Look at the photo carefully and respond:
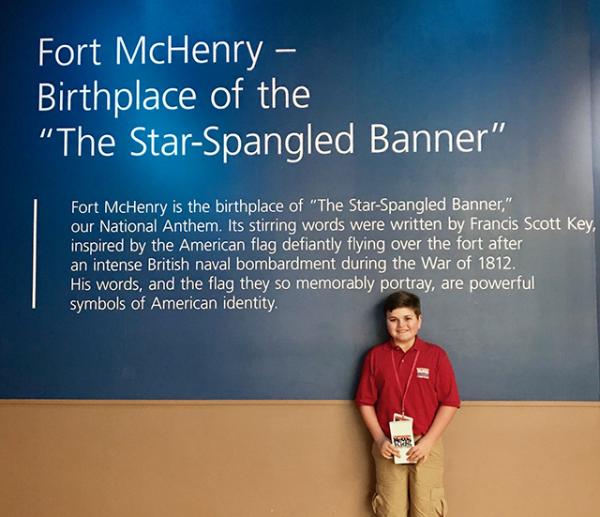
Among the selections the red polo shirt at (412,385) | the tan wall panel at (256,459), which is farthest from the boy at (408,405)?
the tan wall panel at (256,459)

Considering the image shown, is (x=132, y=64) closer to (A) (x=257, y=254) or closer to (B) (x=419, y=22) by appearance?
(A) (x=257, y=254)

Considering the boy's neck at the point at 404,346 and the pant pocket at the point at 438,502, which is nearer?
the pant pocket at the point at 438,502

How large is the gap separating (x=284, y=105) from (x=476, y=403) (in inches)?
75.2

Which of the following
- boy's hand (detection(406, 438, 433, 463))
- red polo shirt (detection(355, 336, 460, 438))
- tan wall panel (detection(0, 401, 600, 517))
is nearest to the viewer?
boy's hand (detection(406, 438, 433, 463))

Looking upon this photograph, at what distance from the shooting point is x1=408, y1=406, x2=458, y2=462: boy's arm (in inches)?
A: 133

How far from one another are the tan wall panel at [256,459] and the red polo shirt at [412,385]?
23 centimetres

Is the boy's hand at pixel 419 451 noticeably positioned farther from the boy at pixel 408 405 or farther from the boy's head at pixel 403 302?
the boy's head at pixel 403 302

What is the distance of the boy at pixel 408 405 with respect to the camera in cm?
345

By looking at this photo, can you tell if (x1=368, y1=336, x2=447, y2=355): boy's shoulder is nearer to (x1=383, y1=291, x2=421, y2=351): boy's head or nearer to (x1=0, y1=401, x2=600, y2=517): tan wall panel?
(x1=383, y1=291, x2=421, y2=351): boy's head

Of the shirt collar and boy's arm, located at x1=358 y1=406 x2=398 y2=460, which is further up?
the shirt collar

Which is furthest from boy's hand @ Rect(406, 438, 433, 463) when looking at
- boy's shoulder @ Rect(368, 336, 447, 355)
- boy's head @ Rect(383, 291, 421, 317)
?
boy's head @ Rect(383, 291, 421, 317)

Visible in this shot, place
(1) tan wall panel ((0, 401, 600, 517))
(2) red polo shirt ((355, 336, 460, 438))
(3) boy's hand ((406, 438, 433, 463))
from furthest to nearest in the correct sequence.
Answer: (1) tan wall panel ((0, 401, 600, 517))
(2) red polo shirt ((355, 336, 460, 438))
(3) boy's hand ((406, 438, 433, 463))

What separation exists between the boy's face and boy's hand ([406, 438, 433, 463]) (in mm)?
500

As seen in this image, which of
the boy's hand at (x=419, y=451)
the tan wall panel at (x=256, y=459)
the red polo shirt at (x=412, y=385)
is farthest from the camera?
the tan wall panel at (x=256, y=459)
